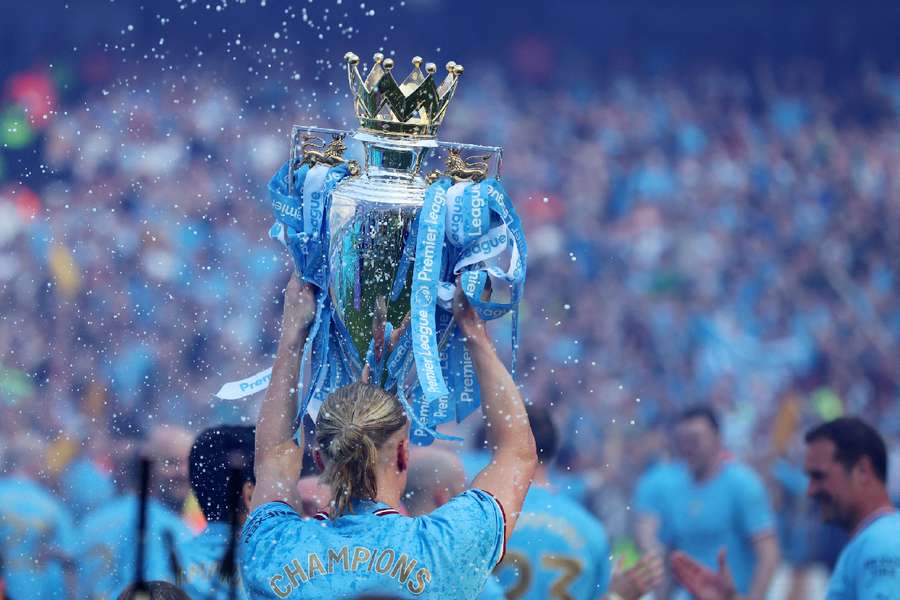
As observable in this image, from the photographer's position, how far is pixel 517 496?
284 centimetres

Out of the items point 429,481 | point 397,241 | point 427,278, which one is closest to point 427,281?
point 427,278

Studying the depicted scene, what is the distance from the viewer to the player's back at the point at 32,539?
15.1 ft

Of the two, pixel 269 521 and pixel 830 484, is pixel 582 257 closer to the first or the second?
pixel 830 484

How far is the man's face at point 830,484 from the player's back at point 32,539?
2.50m

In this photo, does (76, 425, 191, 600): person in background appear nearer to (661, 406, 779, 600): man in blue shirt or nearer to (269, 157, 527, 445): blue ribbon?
(269, 157, 527, 445): blue ribbon

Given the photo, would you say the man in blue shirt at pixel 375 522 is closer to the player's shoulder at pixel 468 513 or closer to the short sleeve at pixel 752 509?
the player's shoulder at pixel 468 513

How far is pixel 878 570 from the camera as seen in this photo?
3.93 metres

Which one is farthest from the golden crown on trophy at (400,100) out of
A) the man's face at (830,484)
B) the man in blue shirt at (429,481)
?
the man's face at (830,484)

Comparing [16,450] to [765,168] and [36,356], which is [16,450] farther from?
[765,168]

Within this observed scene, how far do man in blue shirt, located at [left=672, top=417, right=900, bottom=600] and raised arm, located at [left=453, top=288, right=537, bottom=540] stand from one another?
1.55 m

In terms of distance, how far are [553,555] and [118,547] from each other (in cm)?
138

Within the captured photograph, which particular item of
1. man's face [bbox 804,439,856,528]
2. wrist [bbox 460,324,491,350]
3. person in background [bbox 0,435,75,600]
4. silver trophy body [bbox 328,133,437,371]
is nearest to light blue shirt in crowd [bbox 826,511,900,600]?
man's face [bbox 804,439,856,528]

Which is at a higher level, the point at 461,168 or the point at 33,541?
the point at 461,168

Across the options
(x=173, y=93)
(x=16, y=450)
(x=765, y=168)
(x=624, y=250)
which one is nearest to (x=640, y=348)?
(x=624, y=250)
